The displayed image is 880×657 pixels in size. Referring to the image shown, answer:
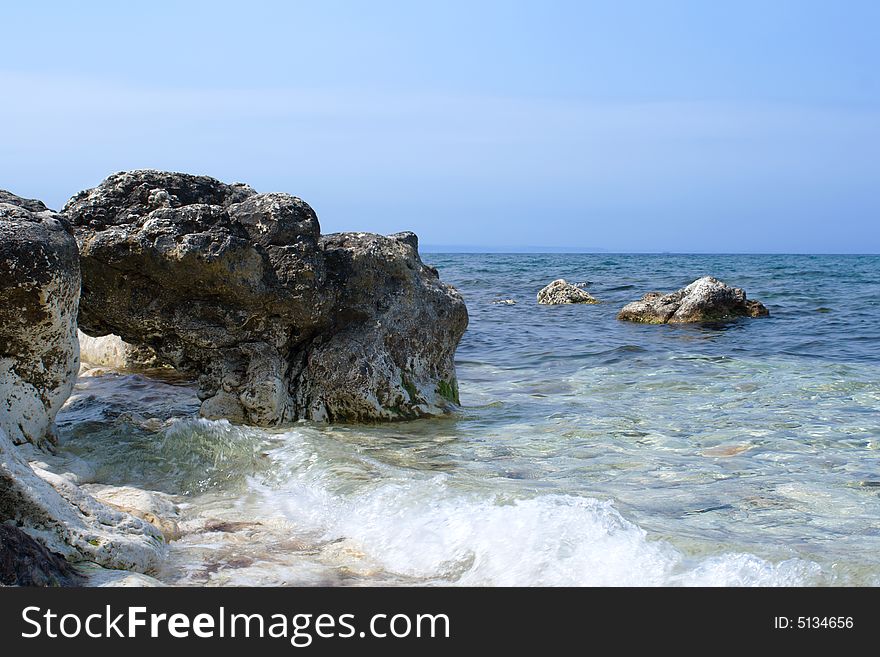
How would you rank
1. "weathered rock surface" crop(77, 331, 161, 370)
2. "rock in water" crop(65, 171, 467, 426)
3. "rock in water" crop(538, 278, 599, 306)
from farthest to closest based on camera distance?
"rock in water" crop(538, 278, 599, 306)
"weathered rock surface" crop(77, 331, 161, 370)
"rock in water" crop(65, 171, 467, 426)

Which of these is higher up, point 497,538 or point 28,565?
point 28,565

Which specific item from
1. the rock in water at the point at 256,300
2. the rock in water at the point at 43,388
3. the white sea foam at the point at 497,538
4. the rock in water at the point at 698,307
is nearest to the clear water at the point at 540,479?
the white sea foam at the point at 497,538

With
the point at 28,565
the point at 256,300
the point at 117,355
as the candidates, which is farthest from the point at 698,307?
the point at 28,565

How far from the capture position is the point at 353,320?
833 centimetres

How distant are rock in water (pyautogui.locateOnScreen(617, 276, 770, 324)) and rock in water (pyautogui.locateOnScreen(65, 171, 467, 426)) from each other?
412 inches

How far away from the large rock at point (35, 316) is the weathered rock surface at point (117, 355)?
4028 millimetres

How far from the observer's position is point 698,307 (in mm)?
17922

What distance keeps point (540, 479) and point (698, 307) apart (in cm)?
1253

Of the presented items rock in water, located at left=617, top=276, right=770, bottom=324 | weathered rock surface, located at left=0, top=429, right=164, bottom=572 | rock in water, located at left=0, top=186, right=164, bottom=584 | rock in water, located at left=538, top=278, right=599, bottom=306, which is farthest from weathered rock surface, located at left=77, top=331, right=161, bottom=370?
rock in water, located at left=538, top=278, right=599, bottom=306

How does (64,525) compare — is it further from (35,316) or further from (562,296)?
(562,296)

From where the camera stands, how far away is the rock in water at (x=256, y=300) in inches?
291

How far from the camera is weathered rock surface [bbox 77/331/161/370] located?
10.5m

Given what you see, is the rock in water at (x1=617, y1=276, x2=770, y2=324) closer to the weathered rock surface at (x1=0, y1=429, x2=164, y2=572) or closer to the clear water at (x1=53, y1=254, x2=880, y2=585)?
the clear water at (x1=53, y1=254, x2=880, y2=585)
